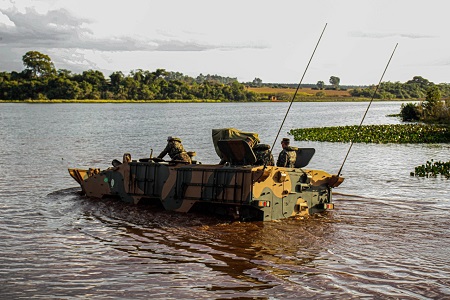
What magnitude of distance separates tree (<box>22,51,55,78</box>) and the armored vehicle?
165 meters

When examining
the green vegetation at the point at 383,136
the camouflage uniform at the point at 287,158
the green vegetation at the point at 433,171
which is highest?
the camouflage uniform at the point at 287,158

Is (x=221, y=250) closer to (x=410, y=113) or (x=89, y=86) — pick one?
(x=410, y=113)

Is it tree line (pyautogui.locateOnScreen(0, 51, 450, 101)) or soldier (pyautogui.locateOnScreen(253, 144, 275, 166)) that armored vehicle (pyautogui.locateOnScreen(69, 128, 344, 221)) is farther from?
tree line (pyautogui.locateOnScreen(0, 51, 450, 101))

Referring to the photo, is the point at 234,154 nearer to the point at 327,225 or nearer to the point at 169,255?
the point at 327,225

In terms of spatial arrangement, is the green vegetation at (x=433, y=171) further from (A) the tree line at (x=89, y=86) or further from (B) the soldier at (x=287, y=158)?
(A) the tree line at (x=89, y=86)

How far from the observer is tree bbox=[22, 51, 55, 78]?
177375 millimetres

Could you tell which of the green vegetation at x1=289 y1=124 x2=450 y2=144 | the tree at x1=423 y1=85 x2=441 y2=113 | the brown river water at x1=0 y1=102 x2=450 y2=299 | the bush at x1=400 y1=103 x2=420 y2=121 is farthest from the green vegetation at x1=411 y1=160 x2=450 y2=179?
the bush at x1=400 y1=103 x2=420 y2=121

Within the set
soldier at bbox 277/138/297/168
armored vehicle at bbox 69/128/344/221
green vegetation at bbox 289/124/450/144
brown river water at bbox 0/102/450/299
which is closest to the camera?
brown river water at bbox 0/102/450/299

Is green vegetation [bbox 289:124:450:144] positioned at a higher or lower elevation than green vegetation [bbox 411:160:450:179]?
higher

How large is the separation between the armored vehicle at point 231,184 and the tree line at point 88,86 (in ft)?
485

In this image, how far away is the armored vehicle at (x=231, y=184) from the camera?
14781mm

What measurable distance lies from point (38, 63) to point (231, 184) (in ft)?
570

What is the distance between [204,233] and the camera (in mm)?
14352

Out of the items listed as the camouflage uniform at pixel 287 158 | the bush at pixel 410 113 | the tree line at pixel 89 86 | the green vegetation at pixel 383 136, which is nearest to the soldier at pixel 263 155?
the camouflage uniform at pixel 287 158
